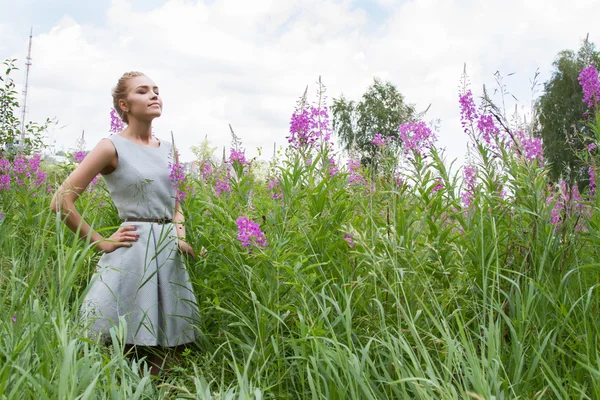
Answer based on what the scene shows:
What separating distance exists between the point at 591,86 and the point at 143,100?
3.02 meters

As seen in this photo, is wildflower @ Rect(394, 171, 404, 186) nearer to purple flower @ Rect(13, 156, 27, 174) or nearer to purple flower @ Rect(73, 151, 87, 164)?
purple flower @ Rect(13, 156, 27, 174)

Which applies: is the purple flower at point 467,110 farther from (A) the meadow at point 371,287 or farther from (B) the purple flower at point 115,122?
(B) the purple flower at point 115,122

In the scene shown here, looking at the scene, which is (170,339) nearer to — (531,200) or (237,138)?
(237,138)

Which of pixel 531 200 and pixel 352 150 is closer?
pixel 531 200

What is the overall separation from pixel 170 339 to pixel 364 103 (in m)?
50.1

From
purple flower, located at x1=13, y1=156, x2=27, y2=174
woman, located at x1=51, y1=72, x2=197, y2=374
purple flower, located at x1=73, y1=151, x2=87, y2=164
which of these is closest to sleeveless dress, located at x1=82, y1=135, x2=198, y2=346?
woman, located at x1=51, y1=72, x2=197, y2=374

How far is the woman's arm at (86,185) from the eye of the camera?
10.7 ft

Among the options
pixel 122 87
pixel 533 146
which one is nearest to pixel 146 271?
pixel 122 87

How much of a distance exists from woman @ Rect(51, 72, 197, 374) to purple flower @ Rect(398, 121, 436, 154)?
1.46 metres

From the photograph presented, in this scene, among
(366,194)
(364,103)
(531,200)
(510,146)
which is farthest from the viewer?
(364,103)

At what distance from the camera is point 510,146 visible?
10.5 ft

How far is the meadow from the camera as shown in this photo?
7.02ft

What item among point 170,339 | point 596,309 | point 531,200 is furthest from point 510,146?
point 170,339

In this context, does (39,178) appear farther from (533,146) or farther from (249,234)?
(533,146)
